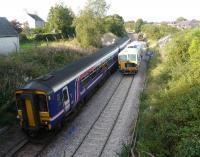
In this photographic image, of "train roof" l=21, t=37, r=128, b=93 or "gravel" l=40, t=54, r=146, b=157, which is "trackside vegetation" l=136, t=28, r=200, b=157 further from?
"train roof" l=21, t=37, r=128, b=93

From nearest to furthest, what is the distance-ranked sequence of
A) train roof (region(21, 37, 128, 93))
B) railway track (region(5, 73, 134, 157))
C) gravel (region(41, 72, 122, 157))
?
1. railway track (region(5, 73, 134, 157))
2. gravel (region(41, 72, 122, 157))
3. train roof (region(21, 37, 128, 93))

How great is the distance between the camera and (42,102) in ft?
44.0

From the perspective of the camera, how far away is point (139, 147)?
11617 mm

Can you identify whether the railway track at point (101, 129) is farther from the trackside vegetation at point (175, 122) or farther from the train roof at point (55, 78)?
the train roof at point (55, 78)

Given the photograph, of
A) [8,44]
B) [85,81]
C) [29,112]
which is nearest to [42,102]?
[29,112]

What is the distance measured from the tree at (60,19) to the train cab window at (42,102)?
35.1 m

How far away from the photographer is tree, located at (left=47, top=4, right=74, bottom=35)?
154ft

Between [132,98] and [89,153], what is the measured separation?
8421 millimetres

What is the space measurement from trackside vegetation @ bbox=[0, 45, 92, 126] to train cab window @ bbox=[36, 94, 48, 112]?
3.30 metres

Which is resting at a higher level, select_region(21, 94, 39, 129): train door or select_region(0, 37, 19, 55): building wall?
select_region(0, 37, 19, 55): building wall

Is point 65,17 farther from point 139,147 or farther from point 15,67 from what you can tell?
point 139,147

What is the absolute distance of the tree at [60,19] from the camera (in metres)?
46.9

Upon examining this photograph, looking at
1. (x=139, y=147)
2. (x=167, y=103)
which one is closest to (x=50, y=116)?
(x=139, y=147)

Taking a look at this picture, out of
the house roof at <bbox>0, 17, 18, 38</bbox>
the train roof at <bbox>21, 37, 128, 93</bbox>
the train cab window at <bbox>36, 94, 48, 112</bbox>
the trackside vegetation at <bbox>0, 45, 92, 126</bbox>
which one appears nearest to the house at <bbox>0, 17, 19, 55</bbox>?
the house roof at <bbox>0, 17, 18, 38</bbox>
